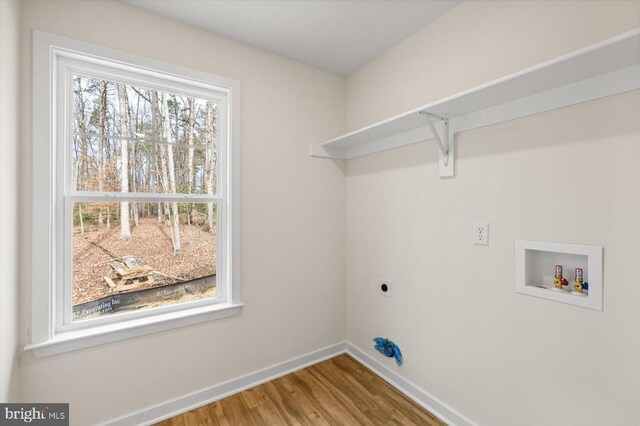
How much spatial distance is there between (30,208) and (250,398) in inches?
66.4

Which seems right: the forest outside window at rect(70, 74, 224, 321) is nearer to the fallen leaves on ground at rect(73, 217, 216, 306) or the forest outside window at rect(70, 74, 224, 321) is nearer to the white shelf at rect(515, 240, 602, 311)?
the fallen leaves on ground at rect(73, 217, 216, 306)

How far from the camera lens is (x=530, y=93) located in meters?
1.31

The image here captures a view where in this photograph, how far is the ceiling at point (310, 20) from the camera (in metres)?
1.65

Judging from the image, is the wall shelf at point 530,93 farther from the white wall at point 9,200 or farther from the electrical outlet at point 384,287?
the white wall at point 9,200

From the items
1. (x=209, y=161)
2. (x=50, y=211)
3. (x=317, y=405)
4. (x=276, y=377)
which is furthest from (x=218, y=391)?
(x=209, y=161)

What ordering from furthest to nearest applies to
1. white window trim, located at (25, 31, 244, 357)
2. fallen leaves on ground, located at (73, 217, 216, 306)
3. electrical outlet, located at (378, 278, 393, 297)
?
electrical outlet, located at (378, 278, 393, 297) → fallen leaves on ground, located at (73, 217, 216, 306) → white window trim, located at (25, 31, 244, 357)

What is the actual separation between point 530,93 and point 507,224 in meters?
0.63

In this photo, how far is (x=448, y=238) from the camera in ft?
5.61

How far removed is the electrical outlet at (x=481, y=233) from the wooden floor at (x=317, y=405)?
1115 millimetres

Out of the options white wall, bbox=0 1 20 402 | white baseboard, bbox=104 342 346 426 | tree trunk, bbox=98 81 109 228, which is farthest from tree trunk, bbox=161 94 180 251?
white baseboard, bbox=104 342 346 426

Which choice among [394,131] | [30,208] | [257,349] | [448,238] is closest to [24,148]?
[30,208]

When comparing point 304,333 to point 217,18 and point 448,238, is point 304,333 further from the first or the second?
point 217,18

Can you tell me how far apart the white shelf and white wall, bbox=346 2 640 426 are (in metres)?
0.03

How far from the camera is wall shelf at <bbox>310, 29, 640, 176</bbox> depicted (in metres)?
0.99
